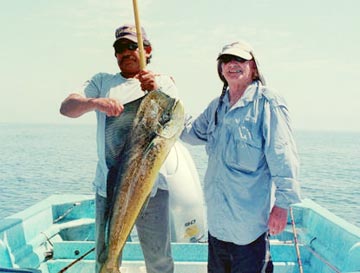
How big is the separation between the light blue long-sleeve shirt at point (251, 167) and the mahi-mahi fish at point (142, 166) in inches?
18.4

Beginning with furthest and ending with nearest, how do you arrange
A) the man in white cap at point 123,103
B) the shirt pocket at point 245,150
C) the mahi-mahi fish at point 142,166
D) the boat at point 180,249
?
the boat at point 180,249 → the man in white cap at point 123,103 → the shirt pocket at point 245,150 → the mahi-mahi fish at point 142,166

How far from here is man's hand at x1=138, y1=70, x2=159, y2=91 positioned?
266cm

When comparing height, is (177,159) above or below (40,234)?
above

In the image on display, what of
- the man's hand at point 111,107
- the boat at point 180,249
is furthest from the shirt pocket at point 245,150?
the boat at point 180,249

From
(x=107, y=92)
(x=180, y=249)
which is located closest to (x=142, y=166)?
(x=107, y=92)

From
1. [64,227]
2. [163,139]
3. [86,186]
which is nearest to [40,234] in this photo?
[64,227]

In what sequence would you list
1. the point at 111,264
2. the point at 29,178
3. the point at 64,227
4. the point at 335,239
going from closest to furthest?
the point at 111,264 < the point at 335,239 < the point at 64,227 < the point at 29,178

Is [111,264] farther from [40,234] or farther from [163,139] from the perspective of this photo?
[40,234]

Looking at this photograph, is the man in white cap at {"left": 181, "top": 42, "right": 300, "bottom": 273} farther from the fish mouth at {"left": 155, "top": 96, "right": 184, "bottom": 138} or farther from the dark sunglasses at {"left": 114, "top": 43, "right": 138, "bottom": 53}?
the dark sunglasses at {"left": 114, "top": 43, "right": 138, "bottom": 53}

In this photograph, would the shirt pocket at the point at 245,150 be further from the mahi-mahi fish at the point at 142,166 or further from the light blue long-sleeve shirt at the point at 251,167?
the mahi-mahi fish at the point at 142,166

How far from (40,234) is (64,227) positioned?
1.61ft

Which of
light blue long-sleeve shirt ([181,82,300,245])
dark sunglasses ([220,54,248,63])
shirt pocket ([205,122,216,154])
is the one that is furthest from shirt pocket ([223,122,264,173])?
dark sunglasses ([220,54,248,63])

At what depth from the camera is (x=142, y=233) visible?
3307mm

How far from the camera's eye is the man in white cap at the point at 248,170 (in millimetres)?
2709
